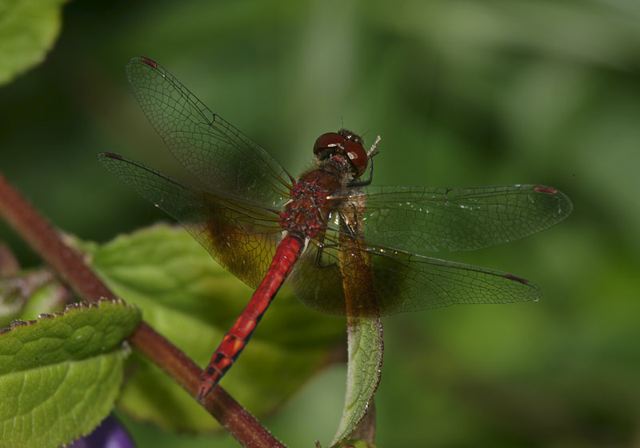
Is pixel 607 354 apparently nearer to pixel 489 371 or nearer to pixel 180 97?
→ pixel 489 371

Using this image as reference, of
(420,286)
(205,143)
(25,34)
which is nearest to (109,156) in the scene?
(205,143)

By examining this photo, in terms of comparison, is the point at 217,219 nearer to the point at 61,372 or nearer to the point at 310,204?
the point at 310,204

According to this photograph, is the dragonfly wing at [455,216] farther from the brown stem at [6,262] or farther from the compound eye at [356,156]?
the brown stem at [6,262]

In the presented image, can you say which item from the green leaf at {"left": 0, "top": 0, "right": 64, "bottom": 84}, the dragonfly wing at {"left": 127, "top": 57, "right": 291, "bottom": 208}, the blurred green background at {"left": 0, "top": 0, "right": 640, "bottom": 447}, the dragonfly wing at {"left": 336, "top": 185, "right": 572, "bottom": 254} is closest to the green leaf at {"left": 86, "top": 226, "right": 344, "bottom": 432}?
the dragonfly wing at {"left": 127, "top": 57, "right": 291, "bottom": 208}

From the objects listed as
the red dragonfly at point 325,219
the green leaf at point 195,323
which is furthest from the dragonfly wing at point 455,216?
the green leaf at point 195,323

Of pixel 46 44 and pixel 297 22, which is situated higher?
pixel 297 22

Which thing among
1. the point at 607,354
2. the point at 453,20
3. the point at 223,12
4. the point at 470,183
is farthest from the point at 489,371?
the point at 223,12

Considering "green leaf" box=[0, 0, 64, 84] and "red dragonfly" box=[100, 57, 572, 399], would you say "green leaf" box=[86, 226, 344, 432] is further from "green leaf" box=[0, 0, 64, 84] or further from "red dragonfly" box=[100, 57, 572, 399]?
"green leaf" box=[0, 0, 64, 84]
